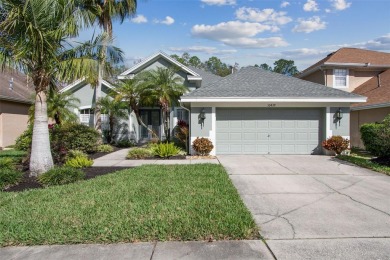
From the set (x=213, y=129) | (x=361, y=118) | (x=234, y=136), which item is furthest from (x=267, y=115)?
(x=361, y=118)

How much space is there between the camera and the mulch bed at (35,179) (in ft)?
25.0

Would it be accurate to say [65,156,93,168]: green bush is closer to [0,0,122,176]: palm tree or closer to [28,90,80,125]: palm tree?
[0,0,122,176]: palm tree

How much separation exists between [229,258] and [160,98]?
13.3 m

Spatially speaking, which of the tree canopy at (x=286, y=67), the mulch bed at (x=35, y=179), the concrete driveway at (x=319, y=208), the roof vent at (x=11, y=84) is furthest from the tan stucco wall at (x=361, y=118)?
the tree canopy at (x=286, y=67)

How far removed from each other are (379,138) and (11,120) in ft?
70.9

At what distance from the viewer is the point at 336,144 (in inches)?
515

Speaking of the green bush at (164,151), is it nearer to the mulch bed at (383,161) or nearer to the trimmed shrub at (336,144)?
the trimmed shrub at (336,144)

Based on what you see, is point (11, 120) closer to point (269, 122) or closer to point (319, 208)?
point (269, 122)

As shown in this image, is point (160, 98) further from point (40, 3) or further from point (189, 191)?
point (189, 191)

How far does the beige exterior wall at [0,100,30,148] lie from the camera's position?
18906mm

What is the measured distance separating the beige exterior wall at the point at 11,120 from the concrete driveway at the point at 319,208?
1629cm

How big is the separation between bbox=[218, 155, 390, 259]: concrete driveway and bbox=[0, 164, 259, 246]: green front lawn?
54 centimetres

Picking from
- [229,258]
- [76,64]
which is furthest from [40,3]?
[229,258]

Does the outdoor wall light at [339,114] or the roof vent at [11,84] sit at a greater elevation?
the roof vent at [11,84]
